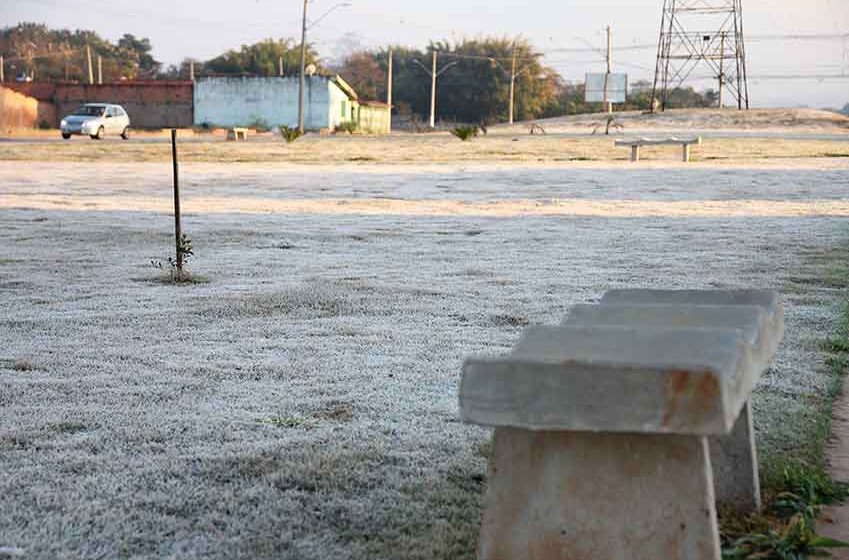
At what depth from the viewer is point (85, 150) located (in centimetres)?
3059

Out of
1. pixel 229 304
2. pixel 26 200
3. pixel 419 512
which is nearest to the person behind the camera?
pixel 419 512

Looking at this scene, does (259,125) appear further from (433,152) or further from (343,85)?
(433,152)

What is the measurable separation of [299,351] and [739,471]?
2692mm

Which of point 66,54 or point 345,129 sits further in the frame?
point 66,54

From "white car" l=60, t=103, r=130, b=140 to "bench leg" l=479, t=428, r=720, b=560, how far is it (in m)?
39.9

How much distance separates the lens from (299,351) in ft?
18.1

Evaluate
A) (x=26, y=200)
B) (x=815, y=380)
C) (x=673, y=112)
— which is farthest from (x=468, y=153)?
(x=673, y=112)

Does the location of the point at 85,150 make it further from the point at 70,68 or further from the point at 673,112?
the point at 70,68

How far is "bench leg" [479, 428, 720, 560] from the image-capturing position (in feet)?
8.38

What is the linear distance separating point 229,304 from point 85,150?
82.4ft

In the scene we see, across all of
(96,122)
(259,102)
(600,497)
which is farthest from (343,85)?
(600,497)

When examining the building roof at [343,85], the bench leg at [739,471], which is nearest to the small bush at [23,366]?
the bench leg at [739,471]

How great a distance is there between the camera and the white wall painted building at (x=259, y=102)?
63031mm

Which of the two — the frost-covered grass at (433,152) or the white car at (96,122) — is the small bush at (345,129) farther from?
the frost-covered grass at (433,152)
